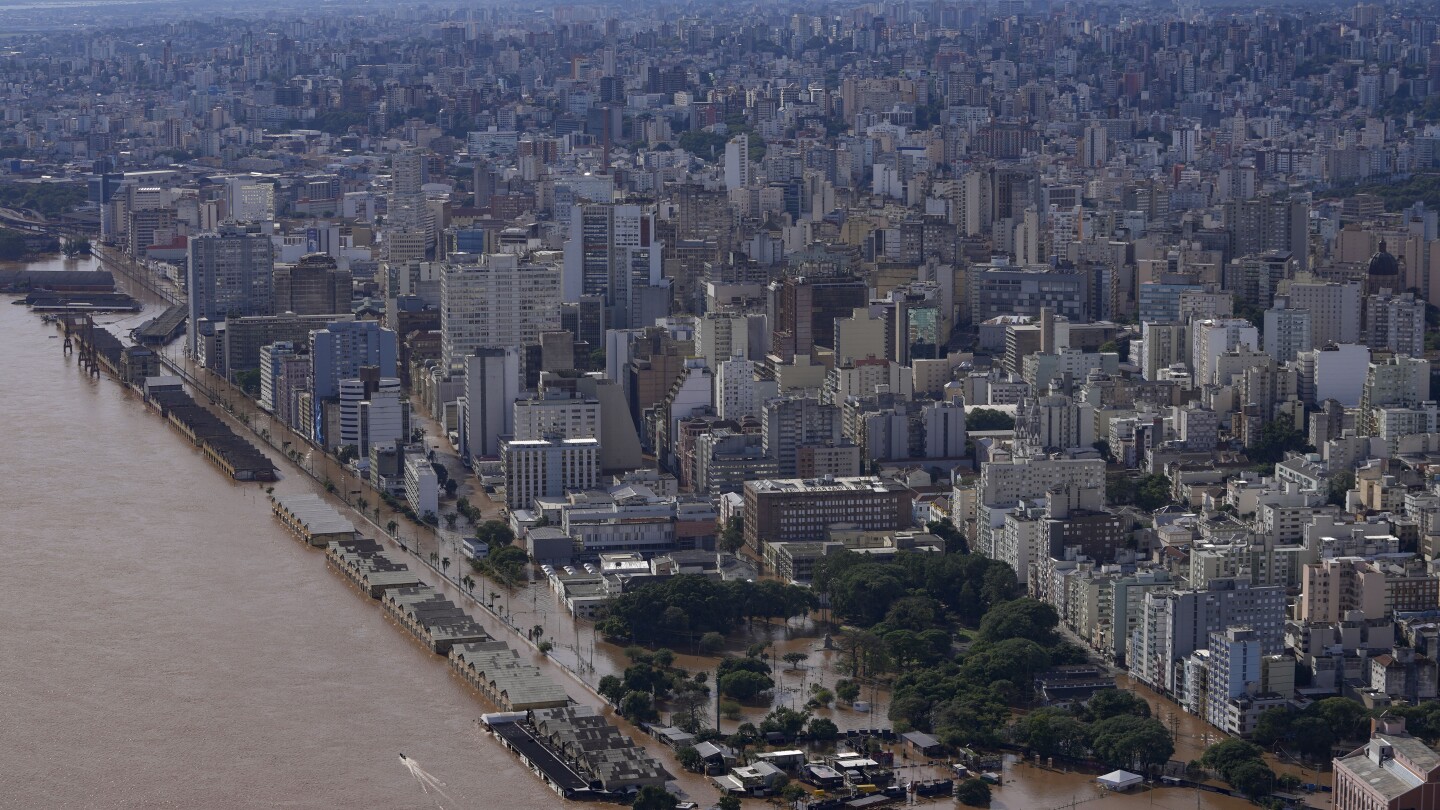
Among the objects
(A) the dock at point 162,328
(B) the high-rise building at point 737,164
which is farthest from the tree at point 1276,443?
(B) the high-rise building at point 737,164

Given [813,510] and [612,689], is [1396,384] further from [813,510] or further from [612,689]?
[612,689]

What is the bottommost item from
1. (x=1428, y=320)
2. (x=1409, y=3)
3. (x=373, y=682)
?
(x=373, y=682)

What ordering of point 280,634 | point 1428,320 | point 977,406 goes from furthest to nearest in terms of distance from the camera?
point 1428,320 < point 977,406 < point 280,634

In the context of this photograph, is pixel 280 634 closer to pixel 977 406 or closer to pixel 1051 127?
pixel 977 406

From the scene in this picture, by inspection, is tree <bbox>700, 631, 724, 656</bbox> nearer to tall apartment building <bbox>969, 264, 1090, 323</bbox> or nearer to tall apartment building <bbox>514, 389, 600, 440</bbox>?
tall apartment building <bbox>514, 389, 600, 440</bbox>

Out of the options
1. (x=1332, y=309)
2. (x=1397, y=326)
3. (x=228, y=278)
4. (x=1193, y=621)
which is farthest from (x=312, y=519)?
(x=1397, y=326)

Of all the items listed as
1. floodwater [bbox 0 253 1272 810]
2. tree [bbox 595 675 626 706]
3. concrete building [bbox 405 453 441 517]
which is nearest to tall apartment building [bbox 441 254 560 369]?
floodwater [bbox 0 253 1272 810]

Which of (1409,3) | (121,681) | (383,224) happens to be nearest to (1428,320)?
(383,224)
